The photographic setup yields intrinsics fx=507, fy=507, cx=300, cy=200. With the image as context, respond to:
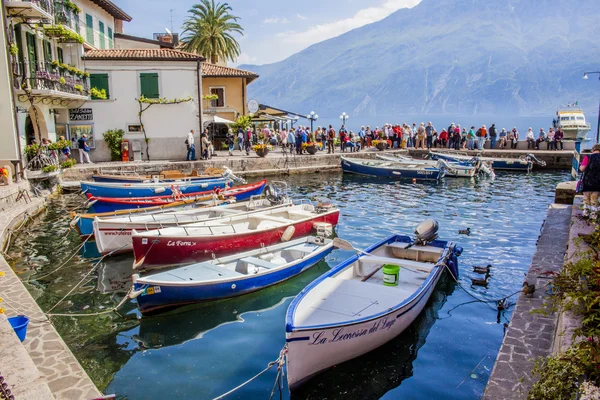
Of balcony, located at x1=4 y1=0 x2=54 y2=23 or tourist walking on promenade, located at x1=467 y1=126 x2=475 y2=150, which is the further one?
tourist walking on promenade, located at x1=467 y1=126 x2=475 y2=150

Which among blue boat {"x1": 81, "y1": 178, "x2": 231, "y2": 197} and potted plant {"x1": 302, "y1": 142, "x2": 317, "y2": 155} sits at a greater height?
potted plant {"x1": 302, "y1": 142, "x2": 317, "y2": 155}

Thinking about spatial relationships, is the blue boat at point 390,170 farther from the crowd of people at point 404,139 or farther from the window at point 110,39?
the window at point 110,39

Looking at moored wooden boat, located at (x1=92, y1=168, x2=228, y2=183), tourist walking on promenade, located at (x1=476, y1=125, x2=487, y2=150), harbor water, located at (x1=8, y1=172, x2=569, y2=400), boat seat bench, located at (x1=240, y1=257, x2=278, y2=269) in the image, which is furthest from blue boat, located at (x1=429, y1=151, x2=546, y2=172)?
boat seat bench, located at (x1=240, y1=257, x2=278, y2=269)

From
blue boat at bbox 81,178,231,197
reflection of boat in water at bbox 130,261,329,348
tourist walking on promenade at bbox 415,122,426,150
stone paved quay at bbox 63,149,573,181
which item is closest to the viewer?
reflection of boat in water at bbox 130,261,329,348

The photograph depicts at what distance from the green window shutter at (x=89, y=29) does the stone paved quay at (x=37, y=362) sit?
24.7 m

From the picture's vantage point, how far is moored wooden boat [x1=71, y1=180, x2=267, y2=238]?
49.0 feet

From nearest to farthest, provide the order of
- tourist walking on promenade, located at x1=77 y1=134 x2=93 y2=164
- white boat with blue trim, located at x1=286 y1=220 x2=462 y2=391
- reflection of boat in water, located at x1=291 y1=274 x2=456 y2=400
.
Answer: white boat with blue trim, located at x1=286 y1=220 x2=462 y2=391, reflection of boat in water, located at x1=291 y1=274 x2=456 y2=400, tourist walking on promenade, located at x1=77 y1=134 x2=93 y2=164

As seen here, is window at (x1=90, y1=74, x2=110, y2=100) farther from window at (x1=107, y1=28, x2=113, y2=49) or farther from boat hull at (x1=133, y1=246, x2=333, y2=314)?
boat hull at (x1=133, y1=246, x2=333, y2=314)

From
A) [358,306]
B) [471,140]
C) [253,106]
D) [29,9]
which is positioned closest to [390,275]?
[358,306]

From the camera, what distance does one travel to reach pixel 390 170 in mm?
30531

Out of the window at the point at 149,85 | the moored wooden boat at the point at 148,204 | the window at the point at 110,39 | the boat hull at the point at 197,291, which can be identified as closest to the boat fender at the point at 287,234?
the boat hull at the point at 197,291

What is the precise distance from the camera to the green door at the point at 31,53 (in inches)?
887

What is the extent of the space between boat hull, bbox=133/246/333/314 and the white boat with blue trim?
1820 millimetres

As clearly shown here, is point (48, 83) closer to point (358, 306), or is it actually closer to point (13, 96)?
point (13, 96)
